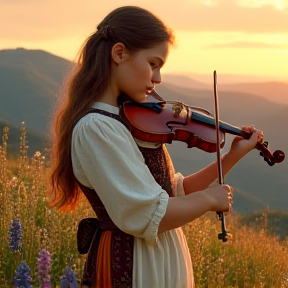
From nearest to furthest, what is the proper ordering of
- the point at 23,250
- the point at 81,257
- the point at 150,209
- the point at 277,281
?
the point at 150,209 → the point at 23,250 → the point at 81,257 → the point at 277,281

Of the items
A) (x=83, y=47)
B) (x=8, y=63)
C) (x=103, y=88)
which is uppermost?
(x=8, y=63)

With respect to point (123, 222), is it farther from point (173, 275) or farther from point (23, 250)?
point (23, 250)

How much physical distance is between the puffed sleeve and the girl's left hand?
1.87 ft

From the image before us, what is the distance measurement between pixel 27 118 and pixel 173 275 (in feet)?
212

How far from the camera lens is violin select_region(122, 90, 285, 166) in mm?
2543

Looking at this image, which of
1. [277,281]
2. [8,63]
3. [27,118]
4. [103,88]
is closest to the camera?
[103,88]

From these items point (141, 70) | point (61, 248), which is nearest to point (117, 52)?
point (141, 70)

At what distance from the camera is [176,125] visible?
9.18 feet

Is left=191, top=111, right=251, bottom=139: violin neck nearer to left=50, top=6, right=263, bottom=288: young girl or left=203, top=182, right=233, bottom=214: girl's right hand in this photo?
left=50, top=6, right=263, bottom=288: young girl

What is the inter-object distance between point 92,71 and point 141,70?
201mm

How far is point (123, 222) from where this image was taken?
2.36 meters

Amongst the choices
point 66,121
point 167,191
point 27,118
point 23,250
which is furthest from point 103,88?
point 27,118

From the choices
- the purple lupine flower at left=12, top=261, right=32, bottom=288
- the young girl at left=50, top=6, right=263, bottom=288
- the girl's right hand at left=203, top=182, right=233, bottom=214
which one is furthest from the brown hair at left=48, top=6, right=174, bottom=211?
the girl's right hand at left=203, top=182, right=233, bottom=214

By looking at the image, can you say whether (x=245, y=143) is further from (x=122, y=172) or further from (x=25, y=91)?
(x=25, y=91)
